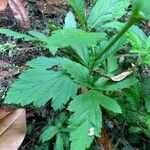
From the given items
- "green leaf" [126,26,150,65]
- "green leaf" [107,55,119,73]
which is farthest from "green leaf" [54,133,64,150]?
"green leaf" [126,26,150,65]

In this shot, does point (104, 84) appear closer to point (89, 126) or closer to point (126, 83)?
point (126, 83)

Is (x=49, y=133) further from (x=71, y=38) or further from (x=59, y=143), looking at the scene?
(x=71, y=38)

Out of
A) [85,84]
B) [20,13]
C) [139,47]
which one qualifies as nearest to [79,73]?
[85,84]

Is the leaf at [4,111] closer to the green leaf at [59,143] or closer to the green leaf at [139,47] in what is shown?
the green leaf at [59,143]

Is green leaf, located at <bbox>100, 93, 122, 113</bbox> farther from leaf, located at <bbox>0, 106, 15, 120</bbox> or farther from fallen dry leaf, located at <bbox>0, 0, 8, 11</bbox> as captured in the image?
fallen dry leaf, located at <bbox>0, 0, 8, 11</bbox>

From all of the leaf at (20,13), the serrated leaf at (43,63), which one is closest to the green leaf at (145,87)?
the serrated leaf at (43,63)

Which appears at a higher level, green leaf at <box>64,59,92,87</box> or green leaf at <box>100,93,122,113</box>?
green leaf at <box>64,59,92,87</box>
